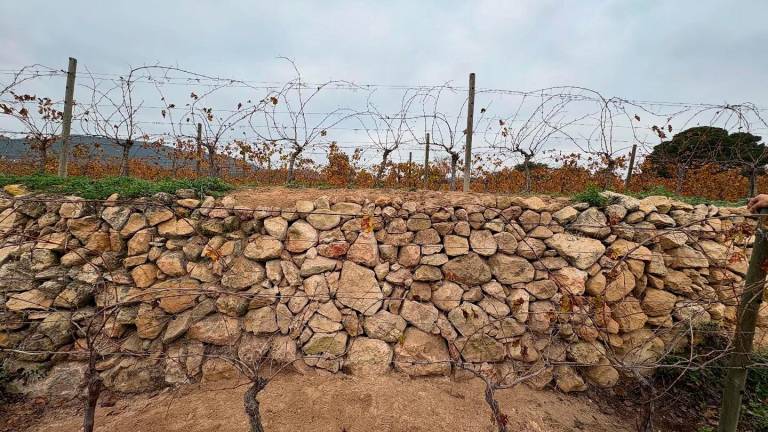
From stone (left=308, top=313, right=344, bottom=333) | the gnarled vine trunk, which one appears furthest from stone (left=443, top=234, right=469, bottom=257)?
the gnarled vine trunk

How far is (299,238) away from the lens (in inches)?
153

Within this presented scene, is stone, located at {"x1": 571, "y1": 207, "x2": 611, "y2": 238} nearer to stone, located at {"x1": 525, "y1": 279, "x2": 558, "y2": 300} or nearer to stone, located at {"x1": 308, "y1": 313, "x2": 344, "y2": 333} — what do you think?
stone, located at {"x1": 525, "y1": 279, "x2": 558, "y2": 300}

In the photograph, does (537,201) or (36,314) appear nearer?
(36,314)

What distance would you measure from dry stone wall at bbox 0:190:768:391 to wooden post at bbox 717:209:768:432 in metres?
1.36

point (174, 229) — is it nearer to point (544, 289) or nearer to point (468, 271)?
point (468, 271)

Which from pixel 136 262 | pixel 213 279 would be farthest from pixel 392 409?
pixel 136 262

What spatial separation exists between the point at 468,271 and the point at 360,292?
132cm

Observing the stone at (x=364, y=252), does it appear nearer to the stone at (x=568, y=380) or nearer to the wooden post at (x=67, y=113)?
the stone at (x=568, y=380)

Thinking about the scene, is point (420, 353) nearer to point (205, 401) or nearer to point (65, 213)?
point (205, 401)

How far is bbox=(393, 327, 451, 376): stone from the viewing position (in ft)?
12.1

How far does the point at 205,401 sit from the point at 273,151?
5.27m

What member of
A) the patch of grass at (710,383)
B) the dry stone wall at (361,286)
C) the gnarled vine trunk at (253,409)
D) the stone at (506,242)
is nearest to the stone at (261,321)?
the dry stone wall at (361,286)

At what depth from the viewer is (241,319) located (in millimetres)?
3770

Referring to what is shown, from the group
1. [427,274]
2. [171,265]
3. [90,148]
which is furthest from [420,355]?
[90,148]
